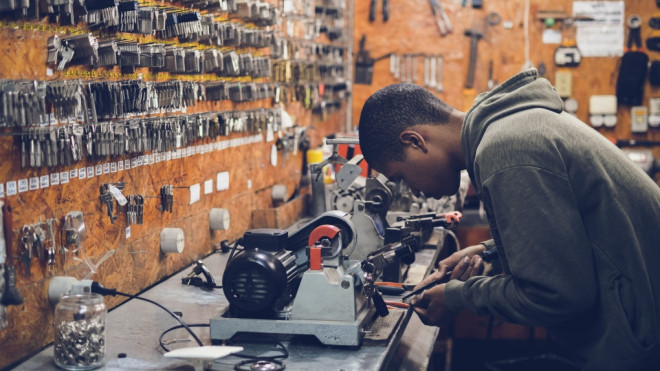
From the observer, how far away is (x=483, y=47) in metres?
5.85

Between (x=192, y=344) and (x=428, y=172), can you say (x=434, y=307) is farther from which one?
(x=192, y=344)

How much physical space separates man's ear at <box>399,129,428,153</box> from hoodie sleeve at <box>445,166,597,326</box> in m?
0.33

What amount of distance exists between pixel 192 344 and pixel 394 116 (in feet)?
2.70

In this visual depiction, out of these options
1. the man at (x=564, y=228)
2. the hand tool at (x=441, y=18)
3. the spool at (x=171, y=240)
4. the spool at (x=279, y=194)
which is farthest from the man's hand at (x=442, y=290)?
the hand tool at (x=441, y=18)

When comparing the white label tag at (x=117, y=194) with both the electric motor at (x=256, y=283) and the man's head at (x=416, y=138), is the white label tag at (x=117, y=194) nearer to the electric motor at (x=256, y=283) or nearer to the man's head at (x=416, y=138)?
the electric motor at (x=256, y=283)

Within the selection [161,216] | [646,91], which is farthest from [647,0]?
[161,216]

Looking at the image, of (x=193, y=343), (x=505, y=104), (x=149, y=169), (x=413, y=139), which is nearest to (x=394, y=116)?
(x=413, y=139)

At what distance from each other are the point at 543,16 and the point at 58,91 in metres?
4.47

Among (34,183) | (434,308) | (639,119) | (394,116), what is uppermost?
(394,116)

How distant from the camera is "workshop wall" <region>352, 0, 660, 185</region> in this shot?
5730mm

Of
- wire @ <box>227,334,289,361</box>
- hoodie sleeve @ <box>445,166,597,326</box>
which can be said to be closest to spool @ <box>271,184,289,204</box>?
wire @ <box>227,334,289,361</box>

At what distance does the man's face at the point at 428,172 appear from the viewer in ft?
6.53

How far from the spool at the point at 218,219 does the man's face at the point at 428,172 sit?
133cm

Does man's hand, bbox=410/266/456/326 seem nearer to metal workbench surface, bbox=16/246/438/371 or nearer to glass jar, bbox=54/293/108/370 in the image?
metal workbench surface, bbox=16/246/438/371
